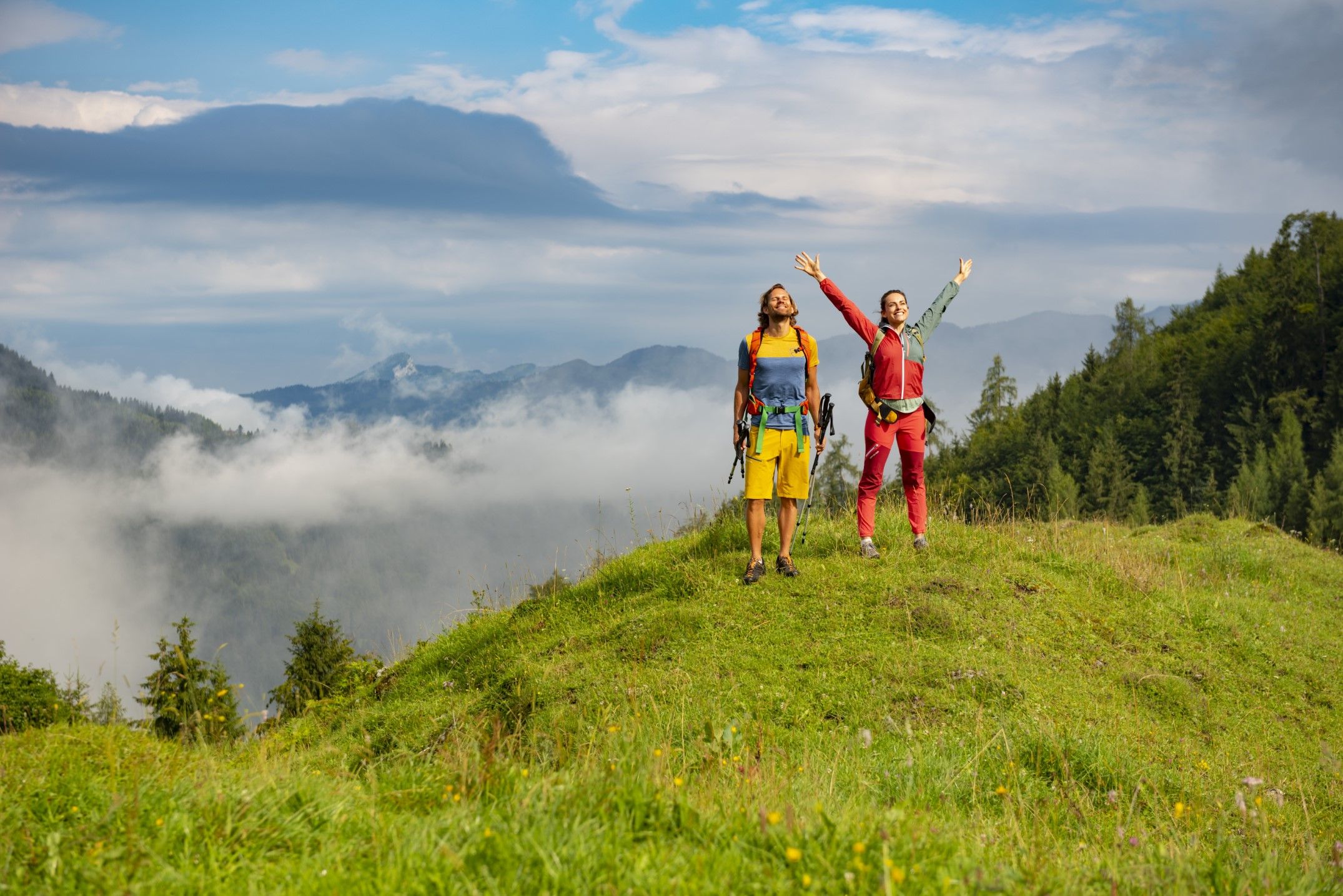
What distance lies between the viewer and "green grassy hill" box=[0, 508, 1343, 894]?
353 centimetres

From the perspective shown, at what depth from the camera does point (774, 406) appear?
9.62 metres

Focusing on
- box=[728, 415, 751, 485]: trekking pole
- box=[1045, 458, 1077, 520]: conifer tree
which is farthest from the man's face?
box=[1045, 458, 1077, 520]: conifer tree

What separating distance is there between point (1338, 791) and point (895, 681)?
329 cm

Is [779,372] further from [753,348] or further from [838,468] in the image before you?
[838,468]

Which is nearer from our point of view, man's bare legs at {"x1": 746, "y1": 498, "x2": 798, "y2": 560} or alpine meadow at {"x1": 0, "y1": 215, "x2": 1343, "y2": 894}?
alpine meadow at {"x1": 0, "y1": 215, "x2": 1343, "y2": 894}

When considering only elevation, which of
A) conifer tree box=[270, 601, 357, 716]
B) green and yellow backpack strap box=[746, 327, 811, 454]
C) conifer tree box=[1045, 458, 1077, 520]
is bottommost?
conifer tree box=[270, 601, 357, 716]

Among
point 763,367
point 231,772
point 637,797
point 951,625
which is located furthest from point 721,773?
point 763,367

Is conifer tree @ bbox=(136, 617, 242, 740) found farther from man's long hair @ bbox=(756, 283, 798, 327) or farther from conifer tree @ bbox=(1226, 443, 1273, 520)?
conifer tree @ bbox=(1226, 443, 1273, 520)

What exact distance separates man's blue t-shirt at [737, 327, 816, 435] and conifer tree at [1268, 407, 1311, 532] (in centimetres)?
6702

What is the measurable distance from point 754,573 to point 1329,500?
67363mm

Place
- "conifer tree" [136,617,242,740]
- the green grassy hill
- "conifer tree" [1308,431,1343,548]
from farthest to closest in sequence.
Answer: "conifer tree" [1308,431,1343,548] → "conifer tree" [136,617,242,740] → the green grassy hill

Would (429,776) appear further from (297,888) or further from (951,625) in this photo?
(951,625)

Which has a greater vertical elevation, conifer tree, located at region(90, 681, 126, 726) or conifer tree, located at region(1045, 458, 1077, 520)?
conifer tree, located at region(90, 681, 126, 726)

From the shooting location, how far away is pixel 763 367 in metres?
9.52
